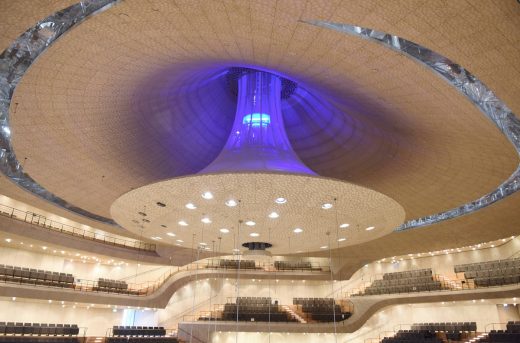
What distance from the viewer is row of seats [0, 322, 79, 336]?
18.2 m

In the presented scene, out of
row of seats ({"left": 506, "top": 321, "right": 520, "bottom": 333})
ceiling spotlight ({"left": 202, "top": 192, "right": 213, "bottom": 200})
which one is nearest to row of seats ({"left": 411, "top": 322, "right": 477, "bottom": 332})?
row of seats ({"left": 506, "top": 321, "right": 520, "bottom": 333})

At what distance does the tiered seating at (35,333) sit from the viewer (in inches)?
656

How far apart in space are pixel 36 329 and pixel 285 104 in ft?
55.5

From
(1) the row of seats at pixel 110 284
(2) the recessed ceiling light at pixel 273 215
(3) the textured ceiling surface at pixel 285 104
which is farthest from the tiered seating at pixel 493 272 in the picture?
(1) the row of seats at pixel 110 284

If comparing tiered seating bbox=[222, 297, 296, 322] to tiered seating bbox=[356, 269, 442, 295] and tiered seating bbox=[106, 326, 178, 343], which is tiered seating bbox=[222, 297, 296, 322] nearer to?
tiered seating bbox=[106, 326, 178, 343]

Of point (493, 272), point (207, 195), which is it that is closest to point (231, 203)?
point (207, 195)

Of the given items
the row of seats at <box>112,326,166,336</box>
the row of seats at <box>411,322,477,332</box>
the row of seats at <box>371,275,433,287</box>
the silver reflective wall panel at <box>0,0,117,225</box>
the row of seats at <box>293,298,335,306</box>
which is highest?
the silver reflective wall panel at <box>0,0,117,225</box>

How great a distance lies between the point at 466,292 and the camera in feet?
82.2

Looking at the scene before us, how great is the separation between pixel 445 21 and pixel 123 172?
1553 cm

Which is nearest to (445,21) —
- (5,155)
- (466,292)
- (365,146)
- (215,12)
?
(215,12)

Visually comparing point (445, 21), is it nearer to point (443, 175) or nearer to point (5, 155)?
point (443, 175)

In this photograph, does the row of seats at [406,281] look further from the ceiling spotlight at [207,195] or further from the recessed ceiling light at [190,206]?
the ceiling spotlight at [207,195]

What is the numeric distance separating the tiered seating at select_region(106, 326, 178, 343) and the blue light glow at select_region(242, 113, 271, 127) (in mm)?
13208

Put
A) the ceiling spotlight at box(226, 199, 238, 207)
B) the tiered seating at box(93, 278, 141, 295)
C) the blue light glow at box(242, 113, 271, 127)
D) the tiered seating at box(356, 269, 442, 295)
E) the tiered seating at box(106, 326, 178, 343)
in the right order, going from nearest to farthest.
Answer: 1. the ceiling spotlight at box(226, 199, 238, 207)
2. the blue light glow at box(242, 113, 271, 127)
3. the tiered seating at box(106, 326, 178, 343)
4. the tiered seating at box(93, 278, 141, 295)
5. the tiered seating at box(356, 269, 442, 295)
